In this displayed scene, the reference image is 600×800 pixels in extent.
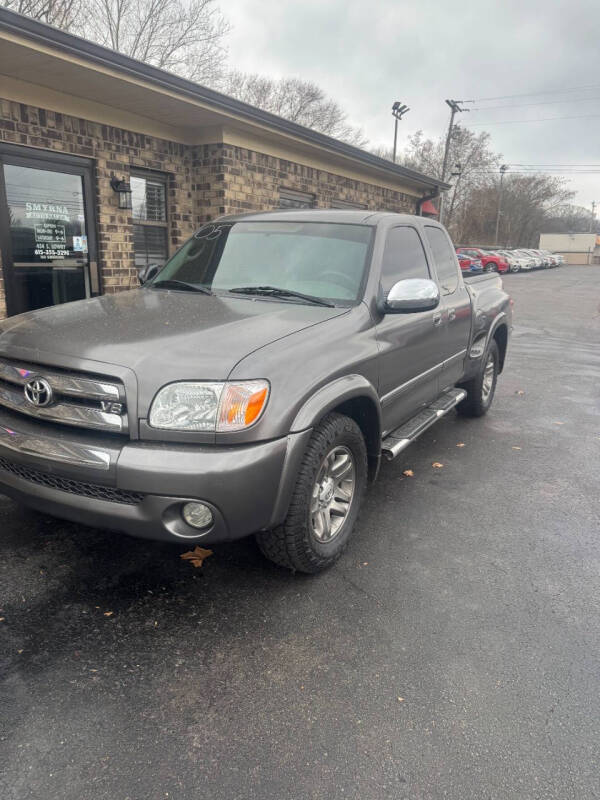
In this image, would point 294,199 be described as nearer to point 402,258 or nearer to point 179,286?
point 402,258

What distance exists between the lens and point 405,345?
3748mm

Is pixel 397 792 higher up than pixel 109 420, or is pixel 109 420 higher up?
pixel 109 420

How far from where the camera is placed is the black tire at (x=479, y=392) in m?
5.81

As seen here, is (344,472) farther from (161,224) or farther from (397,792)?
(161,224)

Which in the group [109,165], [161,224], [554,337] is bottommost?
[554,337]

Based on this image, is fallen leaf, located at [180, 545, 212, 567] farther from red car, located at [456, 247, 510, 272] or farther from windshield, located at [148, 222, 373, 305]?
red car, located at [456, 247, 510, 272]

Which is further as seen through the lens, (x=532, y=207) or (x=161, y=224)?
(x=532, y=207)

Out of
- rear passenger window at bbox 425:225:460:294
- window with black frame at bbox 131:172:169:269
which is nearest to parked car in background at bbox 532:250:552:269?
window with black frame at bbox 131:172:169:269

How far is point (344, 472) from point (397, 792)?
158cm

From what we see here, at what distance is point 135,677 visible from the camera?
2287mm

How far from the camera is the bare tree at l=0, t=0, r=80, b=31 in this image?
18750 millimetres

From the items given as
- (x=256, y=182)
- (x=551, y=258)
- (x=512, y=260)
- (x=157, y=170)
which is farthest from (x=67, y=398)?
(x=551, y=258)

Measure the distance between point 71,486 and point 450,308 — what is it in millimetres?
3259

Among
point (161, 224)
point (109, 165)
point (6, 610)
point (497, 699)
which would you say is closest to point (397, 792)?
point (497, 699)
